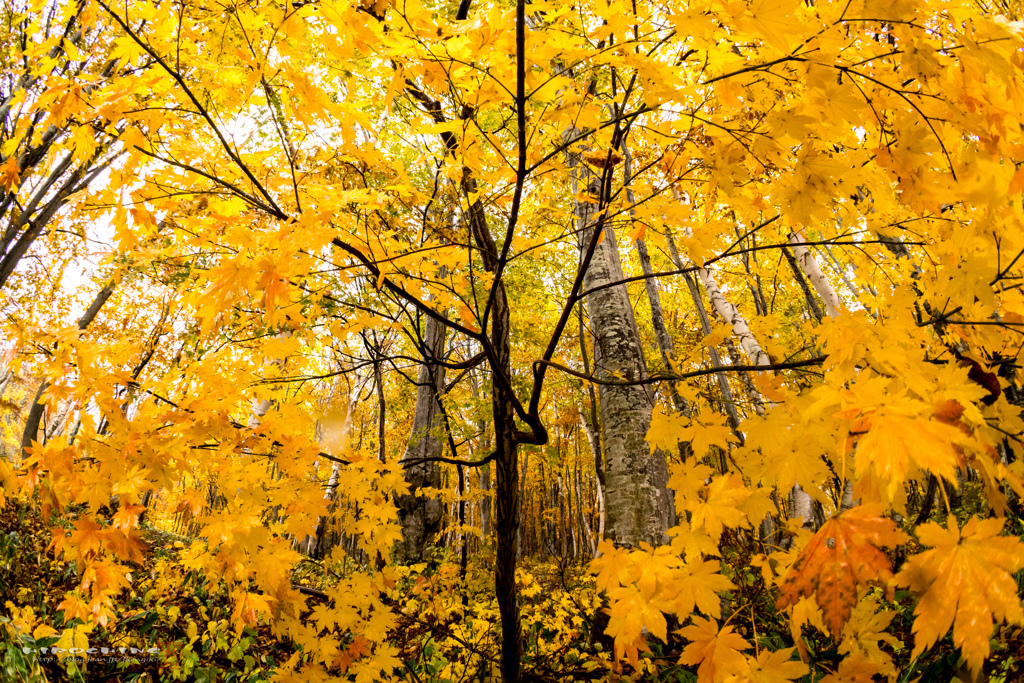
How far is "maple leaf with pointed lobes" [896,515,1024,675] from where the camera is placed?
0.70 metres

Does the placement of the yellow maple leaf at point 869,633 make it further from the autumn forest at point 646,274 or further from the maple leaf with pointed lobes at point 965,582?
the maple leaf with pointed lobes at point 965,582

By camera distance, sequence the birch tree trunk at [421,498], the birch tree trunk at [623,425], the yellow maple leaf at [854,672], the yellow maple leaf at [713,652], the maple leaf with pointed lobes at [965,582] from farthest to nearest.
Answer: the birch tree trunk at [421,498]
the birch tree trunk at [623,425]
the yellow maple leaf at [854,672]
the yellow maple leaf at [713,652]
the maple leaf with pointed lobes at [965,582]

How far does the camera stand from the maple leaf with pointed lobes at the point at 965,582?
704mm

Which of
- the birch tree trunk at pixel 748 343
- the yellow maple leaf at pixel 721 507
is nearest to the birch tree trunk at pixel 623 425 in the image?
the yellow maple leaf at pixel 721 507

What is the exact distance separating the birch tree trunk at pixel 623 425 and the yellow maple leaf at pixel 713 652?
1.34m

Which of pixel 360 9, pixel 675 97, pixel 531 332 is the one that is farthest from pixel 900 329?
pixel 531 332

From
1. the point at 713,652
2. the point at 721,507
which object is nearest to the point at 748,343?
the point at 721,507

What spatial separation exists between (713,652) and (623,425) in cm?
171

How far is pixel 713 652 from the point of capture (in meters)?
1.09

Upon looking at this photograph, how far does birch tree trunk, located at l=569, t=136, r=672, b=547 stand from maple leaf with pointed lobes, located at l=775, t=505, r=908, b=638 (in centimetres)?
154

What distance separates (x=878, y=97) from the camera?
113 centimetres

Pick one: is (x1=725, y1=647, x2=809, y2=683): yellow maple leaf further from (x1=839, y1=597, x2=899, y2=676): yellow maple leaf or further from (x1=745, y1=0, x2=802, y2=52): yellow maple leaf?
(x1=745, y1=0, x2=802, y2=52): yellow maple leaf

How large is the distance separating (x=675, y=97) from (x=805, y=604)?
4.66ft

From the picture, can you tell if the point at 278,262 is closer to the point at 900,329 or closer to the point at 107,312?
the point at 900,329
